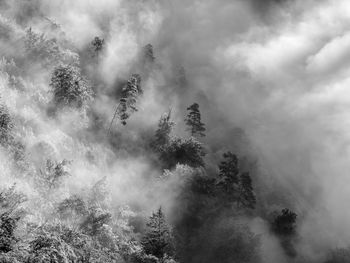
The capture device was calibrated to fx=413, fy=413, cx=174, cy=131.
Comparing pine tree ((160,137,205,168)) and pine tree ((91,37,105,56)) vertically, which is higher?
pine tree ((91,37,105,56))

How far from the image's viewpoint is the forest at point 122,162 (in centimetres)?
5572

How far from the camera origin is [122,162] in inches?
3150

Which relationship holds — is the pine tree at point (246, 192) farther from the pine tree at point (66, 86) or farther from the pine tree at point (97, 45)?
the pine tree at point (97, 45)

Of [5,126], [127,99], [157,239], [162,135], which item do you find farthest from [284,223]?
[5,126]

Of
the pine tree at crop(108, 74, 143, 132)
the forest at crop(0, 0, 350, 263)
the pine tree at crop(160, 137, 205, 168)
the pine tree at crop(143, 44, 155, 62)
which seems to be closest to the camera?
the forest at crop(0, 0, 350, 263)

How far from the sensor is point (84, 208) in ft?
188

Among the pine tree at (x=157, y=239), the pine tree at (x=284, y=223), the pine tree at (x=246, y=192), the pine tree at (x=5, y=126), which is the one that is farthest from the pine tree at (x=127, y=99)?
the pine tree at (x=284, y=223)

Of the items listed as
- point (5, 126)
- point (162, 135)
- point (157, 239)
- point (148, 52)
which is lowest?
point (157, 239)

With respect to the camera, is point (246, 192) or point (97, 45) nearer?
point (246, 192)

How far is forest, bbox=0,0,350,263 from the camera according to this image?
5572 centimetres

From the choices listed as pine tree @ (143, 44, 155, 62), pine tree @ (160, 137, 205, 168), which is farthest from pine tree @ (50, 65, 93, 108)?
pine tree @ (143, 44, 155, 62)

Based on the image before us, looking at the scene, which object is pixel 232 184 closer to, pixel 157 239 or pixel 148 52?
pixel 157 239

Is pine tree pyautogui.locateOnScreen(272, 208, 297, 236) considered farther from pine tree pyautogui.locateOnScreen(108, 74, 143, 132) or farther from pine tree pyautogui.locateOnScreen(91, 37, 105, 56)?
pine tree pyautogui.locateOnScreen(91, 37, 105, 56)

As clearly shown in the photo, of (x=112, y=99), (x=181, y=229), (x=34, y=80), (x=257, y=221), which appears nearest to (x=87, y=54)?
(x=112, y=99)
